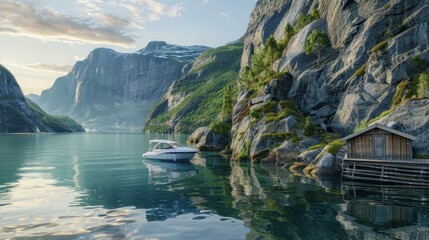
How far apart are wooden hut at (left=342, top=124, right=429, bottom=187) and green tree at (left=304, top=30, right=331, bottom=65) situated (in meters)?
41.8

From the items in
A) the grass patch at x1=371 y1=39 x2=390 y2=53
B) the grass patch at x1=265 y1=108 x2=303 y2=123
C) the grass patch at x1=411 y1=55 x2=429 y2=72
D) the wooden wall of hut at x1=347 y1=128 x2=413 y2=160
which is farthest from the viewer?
the grass patch at x1=371 y1=39 x2=390 y2=53

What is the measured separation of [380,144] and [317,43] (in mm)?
44859

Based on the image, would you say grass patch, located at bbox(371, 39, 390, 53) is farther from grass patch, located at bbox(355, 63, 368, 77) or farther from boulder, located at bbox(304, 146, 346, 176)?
boulder, located at bbox(304, 146, 346, 176)

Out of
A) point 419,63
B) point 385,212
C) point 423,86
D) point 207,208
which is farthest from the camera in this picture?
point 419,63

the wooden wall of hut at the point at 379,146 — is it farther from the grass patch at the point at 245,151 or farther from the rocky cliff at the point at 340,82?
the grass patch at the point at 245,151

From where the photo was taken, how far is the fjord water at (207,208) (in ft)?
70.6

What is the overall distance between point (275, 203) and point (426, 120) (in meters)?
25.8

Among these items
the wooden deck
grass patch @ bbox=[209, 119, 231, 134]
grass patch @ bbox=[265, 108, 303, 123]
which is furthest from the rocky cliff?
grass patch @ bbox=[209, 119, 231, 134]

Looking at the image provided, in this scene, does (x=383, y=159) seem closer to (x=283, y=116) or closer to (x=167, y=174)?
(x=283, y=116)

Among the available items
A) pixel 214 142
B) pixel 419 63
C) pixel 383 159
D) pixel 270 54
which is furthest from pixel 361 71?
pixel 270 54

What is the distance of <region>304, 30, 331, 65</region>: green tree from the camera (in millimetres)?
80625

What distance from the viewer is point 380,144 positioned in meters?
41.0

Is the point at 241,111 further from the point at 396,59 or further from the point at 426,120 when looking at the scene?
the point at 426,120

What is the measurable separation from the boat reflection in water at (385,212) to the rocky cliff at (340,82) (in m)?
11.1
